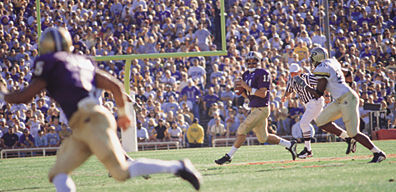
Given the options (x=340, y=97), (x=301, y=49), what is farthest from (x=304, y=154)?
(x=301, y=49)

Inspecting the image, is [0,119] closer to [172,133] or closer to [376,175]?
[172,133]

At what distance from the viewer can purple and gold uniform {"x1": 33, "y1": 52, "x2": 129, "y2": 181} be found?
5.38m

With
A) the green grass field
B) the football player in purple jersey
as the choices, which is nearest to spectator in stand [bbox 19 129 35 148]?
the green grass field

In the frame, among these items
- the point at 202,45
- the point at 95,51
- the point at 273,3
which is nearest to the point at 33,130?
the point at 95,51

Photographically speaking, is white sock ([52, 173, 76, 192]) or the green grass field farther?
the green grass field

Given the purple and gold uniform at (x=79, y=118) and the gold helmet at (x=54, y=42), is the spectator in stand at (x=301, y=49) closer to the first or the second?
the gold helmet at (x=54, y=42)

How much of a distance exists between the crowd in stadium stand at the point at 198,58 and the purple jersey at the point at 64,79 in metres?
8.41

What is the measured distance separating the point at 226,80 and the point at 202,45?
216 inches

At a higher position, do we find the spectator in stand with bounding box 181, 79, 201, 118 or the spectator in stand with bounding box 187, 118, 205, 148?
the spectator in stand with bounding box 181, 79, 201, 118

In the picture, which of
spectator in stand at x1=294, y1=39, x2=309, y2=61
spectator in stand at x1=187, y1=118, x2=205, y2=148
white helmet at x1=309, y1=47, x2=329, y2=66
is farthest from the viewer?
spectator in stand at x1=294, y1=39, x2=309, y2=61

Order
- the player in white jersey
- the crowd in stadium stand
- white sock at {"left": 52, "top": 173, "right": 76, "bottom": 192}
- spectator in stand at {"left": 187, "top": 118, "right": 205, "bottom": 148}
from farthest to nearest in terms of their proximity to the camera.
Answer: spectator in stand at {"left": 187, "top": 118, "right": 205, "bottom": 148}, the crowd in stadium stand, the player in white jersey, white sock at {"left": 52, "top": 173, "right": 76, "bottom": 192}

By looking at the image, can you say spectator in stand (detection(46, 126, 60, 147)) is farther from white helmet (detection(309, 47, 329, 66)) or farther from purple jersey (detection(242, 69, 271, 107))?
white helmet (detection(309, 47, 329, 66))

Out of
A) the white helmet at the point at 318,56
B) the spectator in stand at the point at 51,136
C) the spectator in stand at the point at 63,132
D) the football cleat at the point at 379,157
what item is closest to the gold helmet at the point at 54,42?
the football cleat at the point at 379,157

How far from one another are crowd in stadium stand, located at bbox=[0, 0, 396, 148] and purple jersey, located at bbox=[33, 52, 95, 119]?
8.41m
